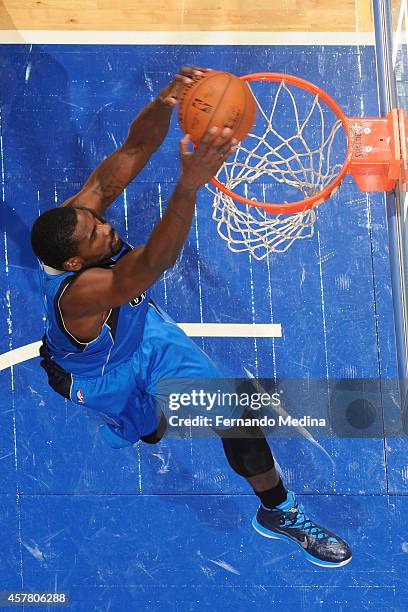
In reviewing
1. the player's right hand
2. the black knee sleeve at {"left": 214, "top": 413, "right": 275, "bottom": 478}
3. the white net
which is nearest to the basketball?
the player's right hand

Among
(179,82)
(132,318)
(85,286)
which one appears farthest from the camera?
(132,318)

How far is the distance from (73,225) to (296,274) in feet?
5.85

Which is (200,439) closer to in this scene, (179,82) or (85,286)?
(85,286)

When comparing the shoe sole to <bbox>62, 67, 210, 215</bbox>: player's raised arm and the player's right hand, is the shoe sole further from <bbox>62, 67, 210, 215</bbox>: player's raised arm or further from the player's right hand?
the player's right hand

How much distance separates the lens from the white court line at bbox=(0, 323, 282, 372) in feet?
16.6

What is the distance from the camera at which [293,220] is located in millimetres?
4871

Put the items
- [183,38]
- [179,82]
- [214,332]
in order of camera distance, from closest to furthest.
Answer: [179,82]
[214,332]
[183,38]

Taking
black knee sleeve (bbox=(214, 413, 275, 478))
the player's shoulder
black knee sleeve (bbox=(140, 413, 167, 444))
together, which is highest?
the player's shoulder

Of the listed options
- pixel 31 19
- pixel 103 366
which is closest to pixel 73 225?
pixel 103 366

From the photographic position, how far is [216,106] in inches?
143

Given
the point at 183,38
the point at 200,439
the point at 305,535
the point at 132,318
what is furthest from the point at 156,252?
the point at 183,38

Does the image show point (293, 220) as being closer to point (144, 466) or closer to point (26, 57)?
point (144, 466)

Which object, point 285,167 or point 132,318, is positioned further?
point 285,167

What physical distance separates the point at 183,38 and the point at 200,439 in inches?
93.9
